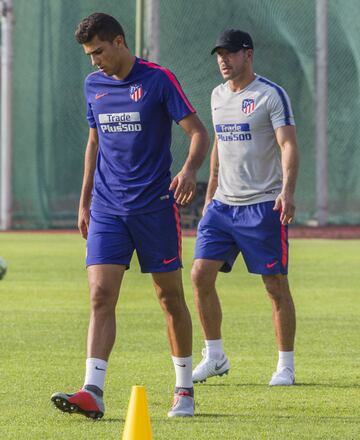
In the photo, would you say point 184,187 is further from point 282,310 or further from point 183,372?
point 282,310

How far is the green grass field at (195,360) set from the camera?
24.1 feet

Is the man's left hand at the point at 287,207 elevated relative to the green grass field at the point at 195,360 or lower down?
elevated

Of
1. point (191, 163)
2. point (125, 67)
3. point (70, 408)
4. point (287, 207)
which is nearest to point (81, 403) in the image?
point (70, 408)

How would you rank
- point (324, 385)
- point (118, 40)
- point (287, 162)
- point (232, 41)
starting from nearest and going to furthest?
point (118, 40)
point (324, 385)
point (287, 162)
point (232, 41)

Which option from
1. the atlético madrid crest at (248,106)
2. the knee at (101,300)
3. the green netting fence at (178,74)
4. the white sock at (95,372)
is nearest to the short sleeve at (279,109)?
the atlético madrid crest at (248,106)

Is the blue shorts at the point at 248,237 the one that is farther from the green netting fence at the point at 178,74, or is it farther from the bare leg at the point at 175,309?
the green netting fence at the point at 178,74

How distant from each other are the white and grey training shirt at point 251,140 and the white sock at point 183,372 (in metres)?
1.75

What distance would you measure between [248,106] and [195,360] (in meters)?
2.03

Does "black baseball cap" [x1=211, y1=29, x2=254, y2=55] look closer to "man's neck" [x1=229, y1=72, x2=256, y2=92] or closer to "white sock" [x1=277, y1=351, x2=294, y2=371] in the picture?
"man's neck" [x1=229, y1=72, x2=256, y2=92]

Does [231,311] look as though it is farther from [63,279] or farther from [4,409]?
[4,409]

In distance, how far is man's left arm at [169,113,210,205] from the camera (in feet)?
24.1

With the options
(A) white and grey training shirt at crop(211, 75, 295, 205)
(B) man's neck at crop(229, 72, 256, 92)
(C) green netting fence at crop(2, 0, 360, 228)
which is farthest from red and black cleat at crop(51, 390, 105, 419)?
(C) green netting fence at crop(2, 0, 360, 228)

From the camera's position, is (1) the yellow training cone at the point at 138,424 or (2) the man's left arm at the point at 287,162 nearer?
(1) the yellow training cone at the point at 138,424

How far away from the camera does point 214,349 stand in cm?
923
